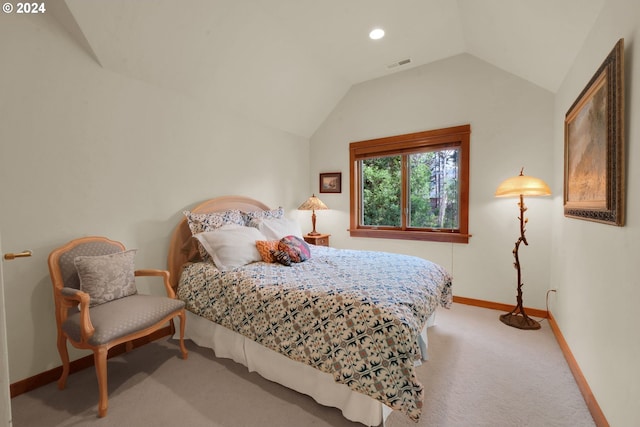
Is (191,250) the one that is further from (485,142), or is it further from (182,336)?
(485,142)

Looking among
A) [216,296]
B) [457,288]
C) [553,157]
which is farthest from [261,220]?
[553,157]

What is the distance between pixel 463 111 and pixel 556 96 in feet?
2.85

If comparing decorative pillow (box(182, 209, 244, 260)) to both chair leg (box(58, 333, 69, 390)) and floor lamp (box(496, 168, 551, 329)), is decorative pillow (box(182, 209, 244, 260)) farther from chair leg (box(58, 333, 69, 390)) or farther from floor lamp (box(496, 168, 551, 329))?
floor lamp (box(496, 168, 551, 329))

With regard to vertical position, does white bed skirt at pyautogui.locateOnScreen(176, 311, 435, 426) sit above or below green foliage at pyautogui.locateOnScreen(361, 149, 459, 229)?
below

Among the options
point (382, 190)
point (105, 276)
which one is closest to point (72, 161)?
point (105, 276)

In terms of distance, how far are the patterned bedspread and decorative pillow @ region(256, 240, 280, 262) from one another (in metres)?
0.09

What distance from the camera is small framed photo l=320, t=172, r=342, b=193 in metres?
4.43

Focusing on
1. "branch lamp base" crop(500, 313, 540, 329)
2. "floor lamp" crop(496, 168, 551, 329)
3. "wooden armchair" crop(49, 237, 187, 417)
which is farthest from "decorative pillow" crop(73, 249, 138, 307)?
"branch lamp base" crop(500, 313, 540, 329)

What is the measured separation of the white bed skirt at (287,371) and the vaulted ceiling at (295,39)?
2.37 metres

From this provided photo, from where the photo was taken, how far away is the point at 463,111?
3383 mm

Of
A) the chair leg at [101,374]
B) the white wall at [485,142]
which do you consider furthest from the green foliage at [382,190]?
the chair leg at [101,374]

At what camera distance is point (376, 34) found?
298 centimetres

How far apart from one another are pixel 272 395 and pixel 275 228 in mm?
1659

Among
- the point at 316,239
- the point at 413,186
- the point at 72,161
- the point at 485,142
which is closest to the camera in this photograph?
the point at 72,161
